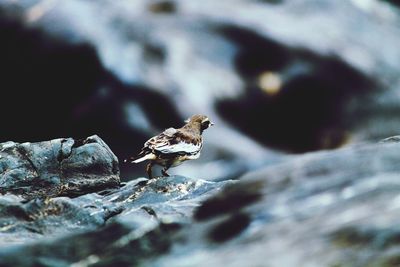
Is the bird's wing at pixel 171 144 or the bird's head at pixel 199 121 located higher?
the bird's head at pixel 199 121

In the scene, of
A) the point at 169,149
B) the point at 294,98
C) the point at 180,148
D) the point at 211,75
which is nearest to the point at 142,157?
the point at 169,149

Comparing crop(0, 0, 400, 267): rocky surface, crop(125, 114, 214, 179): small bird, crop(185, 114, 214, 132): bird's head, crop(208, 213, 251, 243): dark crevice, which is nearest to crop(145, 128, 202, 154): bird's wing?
crop(125, 114, 214, 179): small bird

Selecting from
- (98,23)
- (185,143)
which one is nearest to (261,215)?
(185,143)

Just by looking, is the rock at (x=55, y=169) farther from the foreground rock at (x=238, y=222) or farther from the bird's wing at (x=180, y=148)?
the bird's wing at (x=180, y=148)

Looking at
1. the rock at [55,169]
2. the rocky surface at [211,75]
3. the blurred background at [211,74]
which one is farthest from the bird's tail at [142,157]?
the blurred background at [211,74]

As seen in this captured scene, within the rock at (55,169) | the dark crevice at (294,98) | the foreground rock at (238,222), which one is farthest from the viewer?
the dark crevice at (294,98)

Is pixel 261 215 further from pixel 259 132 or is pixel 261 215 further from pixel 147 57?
pixel 147 57
